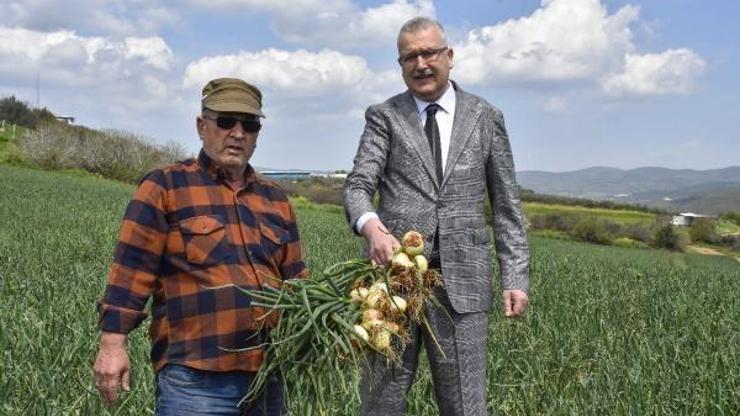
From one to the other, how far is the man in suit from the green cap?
0.59 metres

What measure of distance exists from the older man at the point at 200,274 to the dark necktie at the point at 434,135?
78 centimetres

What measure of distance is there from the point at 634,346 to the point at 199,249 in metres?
4.71

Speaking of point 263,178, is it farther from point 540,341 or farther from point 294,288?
point 540,341

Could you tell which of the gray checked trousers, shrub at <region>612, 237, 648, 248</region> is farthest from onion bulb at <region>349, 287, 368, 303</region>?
shrub at <region>612, 237, 648, 248</region>

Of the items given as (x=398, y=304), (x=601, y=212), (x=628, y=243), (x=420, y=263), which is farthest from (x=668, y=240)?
(x=398, y=304)

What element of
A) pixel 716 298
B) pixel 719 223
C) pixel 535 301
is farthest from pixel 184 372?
pixel 719 223

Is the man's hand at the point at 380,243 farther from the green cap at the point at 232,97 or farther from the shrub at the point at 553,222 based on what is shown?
the shrub at the point at 553,222

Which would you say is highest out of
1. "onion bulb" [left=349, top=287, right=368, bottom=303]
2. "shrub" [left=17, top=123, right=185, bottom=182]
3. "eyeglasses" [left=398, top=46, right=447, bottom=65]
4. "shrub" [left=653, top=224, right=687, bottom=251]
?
"shrub" [left=17, top=123, right=185, bottom=182]

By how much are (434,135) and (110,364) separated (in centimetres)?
148

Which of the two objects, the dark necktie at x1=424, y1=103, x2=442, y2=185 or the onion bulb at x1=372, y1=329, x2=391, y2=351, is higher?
the dark necktie at x1=424, y1=103, x2=442, y2=185

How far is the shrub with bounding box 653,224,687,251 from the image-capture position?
49406 mm

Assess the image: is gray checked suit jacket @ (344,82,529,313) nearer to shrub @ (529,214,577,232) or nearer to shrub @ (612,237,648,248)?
shrub @ (612,237,648,248)

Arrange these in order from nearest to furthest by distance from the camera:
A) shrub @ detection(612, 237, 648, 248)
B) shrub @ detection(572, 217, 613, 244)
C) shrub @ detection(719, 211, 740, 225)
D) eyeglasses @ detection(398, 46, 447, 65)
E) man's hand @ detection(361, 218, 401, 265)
Answer: man's hand @ detection(361, 218, 401, 265)
eyeglasses @ detection(398, 46, 447, 65)
shrub @ detection(612, 237, 648, 248)
shrub @ detection(572, 217, 613, 244)
shrub @ detection(719, 211, 740, 225)

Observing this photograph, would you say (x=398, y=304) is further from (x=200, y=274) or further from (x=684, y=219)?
(x=684, y=219)
